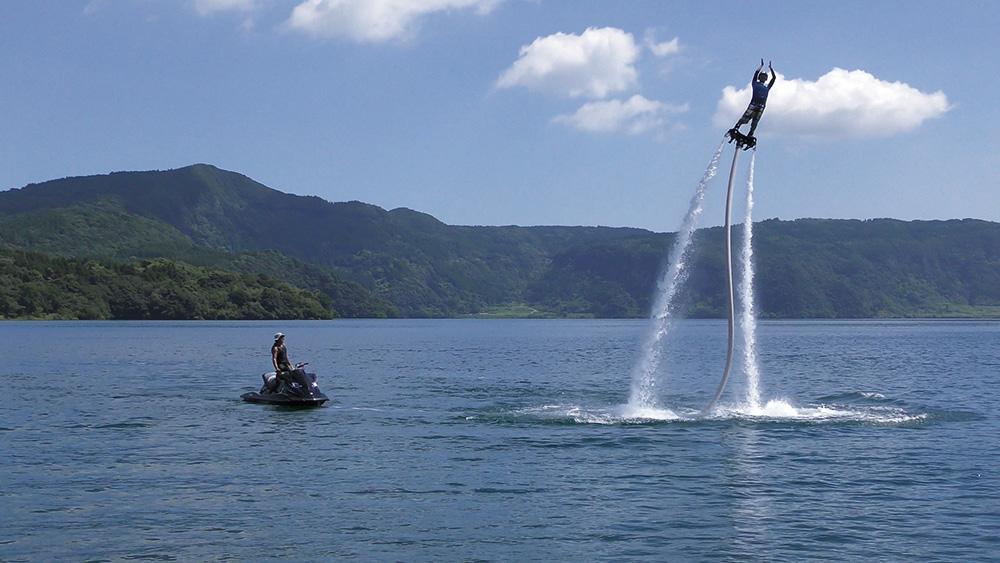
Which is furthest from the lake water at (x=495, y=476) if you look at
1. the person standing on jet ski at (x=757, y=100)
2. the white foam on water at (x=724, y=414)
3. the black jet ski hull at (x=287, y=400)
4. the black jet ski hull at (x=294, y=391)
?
the person standing on jet ski at (x=757, y=100)

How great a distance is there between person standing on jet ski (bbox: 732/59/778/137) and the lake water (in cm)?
1276

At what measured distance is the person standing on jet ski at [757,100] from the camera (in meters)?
39.9

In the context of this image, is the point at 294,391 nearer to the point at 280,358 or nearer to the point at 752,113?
the point at 280,358

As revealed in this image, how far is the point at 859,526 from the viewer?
29.5 metres

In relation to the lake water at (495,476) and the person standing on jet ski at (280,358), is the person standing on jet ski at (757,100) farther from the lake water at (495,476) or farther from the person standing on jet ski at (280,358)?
the person standing on jet ski at (280,358)

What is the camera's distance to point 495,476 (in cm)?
3759

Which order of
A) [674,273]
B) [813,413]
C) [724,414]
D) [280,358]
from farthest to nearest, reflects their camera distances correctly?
[280,358], [813,413], [724,414], [674,273]

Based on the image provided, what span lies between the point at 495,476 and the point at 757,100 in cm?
1687

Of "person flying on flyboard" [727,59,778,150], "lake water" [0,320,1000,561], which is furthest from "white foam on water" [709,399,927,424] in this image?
"person flying on flyboard" [727,59,778,150]

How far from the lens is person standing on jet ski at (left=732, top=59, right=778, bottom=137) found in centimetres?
3988

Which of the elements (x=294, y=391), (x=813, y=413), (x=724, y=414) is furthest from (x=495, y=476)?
(x=813, y=413)

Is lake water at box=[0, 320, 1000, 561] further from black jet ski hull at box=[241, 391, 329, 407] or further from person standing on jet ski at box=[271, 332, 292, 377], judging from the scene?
person standing on jet ski at box=[271, 332, 292, 377]

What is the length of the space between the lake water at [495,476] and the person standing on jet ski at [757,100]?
12758 millimetres

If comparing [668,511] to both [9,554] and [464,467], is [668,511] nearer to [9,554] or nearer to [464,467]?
[464,467]
